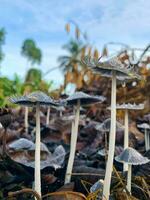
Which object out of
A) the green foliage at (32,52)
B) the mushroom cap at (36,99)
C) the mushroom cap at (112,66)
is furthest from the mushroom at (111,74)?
the green foliage at (32,52)

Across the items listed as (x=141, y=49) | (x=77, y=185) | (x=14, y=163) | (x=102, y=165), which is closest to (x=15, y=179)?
(x=14, y=163)

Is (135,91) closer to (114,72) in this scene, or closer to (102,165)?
(102,165)

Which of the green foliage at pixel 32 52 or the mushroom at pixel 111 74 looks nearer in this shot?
the mushroom at pixel 111 74

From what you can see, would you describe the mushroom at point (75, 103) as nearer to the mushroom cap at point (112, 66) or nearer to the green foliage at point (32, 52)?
the mushroom cap at point (112, 66)

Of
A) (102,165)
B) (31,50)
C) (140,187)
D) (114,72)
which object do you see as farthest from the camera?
(31,50)

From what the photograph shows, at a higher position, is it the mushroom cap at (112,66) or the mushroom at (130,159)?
the mushroom cap at (112,66)

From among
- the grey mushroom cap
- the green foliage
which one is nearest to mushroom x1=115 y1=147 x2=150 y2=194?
the grey mushroom cap

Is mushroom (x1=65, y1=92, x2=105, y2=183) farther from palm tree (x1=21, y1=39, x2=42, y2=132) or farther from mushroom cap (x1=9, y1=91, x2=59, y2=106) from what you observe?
palm tree (x1=21, y1=39, x2=42, y2=132)
